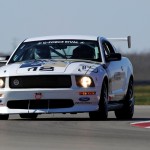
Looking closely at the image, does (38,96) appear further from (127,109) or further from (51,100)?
(127,109)

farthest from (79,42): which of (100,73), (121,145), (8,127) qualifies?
(121,145)

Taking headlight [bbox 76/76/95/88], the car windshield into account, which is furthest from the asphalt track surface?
the car windshield

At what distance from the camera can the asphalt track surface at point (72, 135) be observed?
12.2 metres

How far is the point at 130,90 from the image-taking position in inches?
774

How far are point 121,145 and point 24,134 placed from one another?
213cm

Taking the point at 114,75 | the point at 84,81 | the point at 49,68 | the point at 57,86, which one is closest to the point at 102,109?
the point at 84,81

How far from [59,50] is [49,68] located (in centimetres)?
120

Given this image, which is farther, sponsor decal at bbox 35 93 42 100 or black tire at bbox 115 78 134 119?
black tire at bbox 115 78 134 119

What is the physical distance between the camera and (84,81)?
1702 centimetres

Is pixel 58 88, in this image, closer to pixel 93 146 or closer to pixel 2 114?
pixel 2 114

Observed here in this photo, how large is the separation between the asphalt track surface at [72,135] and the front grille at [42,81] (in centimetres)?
61

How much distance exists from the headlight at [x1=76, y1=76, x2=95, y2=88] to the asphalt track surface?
60 cm

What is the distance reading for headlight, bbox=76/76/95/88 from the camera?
1697cm

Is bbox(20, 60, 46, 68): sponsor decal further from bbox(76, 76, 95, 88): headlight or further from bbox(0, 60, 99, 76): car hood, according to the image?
bbox(76, 76, 95, 88): headlight
